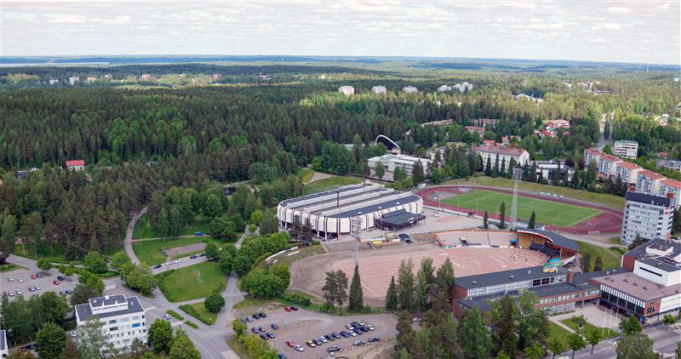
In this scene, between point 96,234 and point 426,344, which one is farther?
point 96,234

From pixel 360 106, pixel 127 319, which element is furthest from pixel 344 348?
pixel 360 106

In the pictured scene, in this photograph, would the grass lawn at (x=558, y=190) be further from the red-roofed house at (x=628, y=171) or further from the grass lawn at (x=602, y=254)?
the grass lawn at (x=602, y=254)

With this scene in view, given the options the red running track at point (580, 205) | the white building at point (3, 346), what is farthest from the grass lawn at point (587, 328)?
the white building at point (3, 346)

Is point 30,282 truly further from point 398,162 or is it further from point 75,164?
point 398,162

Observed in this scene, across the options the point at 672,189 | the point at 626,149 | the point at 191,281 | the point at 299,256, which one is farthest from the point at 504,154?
the point at 191,281

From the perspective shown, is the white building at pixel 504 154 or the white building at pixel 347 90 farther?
the white building at pixel 347 90

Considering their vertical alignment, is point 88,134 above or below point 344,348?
above

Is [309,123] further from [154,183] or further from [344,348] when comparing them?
[344,348]
